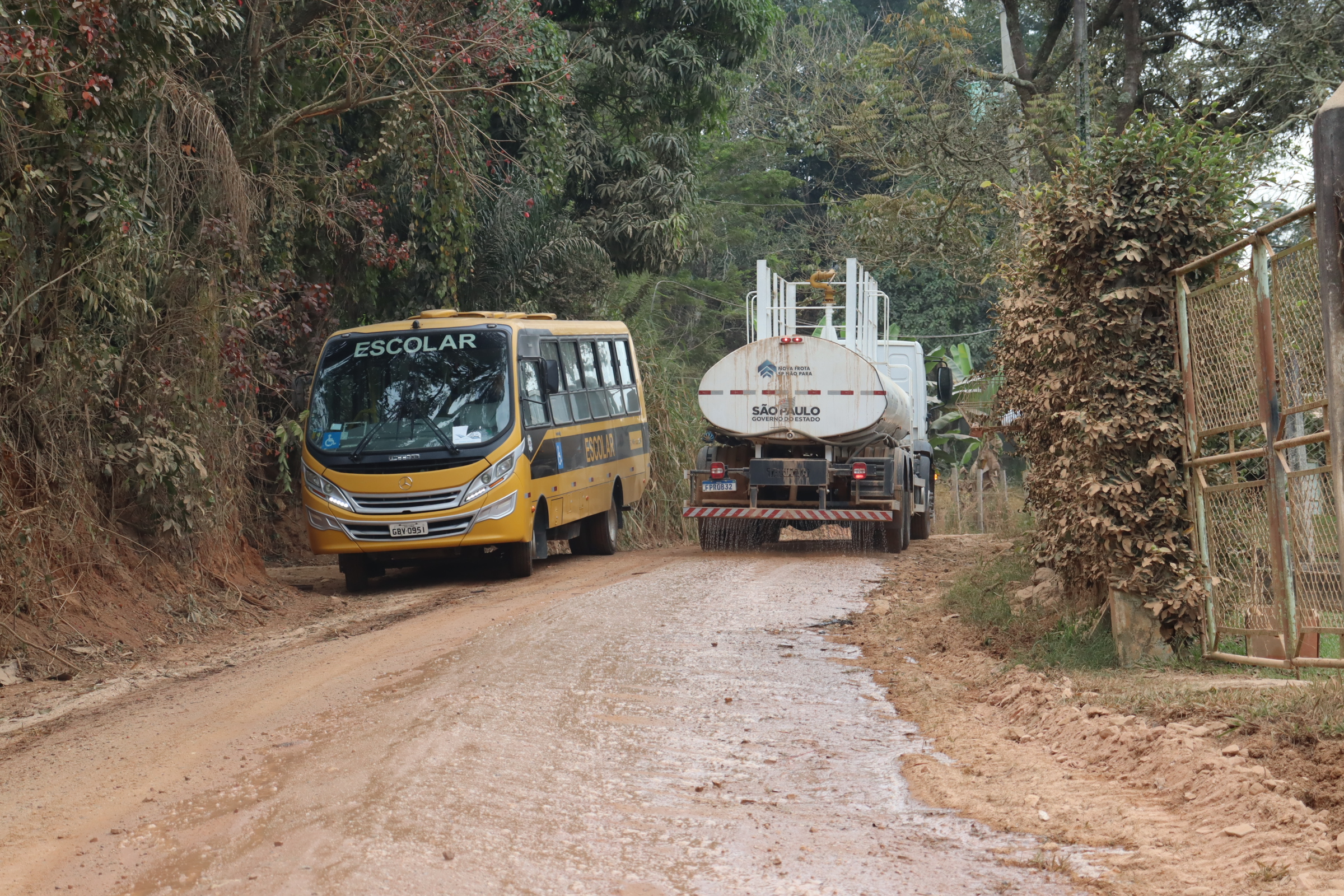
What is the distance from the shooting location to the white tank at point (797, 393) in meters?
16.5

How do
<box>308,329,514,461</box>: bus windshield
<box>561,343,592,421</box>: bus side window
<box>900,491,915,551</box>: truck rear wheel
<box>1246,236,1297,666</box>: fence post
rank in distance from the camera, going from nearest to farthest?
<box>1246,236,1297,666</box>: fence post < <box>308,329,514,461</box>: bus windshield < <box>561,343,592,421</box>: bus side window < <box>900,491,915,551</box>: truck rear wheel

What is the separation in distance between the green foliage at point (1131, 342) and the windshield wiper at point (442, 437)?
698 cm

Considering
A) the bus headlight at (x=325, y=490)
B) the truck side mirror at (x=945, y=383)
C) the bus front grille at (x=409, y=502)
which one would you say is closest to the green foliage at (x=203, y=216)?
the bus headlight at (x=325, y=490)

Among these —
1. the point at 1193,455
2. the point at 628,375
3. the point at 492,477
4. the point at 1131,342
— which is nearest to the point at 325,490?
the point at 492,477

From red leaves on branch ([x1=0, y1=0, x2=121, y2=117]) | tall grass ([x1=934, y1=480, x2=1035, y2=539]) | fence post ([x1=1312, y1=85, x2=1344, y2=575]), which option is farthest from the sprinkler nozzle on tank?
fence post ([x1=1312, y1=85, x2=1344, y2=575])

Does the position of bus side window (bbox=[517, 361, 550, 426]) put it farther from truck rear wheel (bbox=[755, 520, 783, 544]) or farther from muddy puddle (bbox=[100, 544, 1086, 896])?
muddy puddle (bbox=[100, 544, 1086, 896])

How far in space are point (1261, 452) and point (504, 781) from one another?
3968mm

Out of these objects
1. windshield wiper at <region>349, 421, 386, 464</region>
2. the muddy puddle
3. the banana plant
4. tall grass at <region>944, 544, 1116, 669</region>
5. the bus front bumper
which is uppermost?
the banana plant

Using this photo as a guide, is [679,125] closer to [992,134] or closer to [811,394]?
[992,134]

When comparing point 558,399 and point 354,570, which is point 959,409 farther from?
point 354,570

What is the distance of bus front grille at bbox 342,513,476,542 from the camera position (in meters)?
13.8

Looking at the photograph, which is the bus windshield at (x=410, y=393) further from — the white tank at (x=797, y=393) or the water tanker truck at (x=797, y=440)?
the white tank at (x=797, y=393)

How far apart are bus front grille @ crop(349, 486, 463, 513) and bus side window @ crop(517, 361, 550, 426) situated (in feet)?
3.94

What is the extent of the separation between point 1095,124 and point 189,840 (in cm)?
1797
